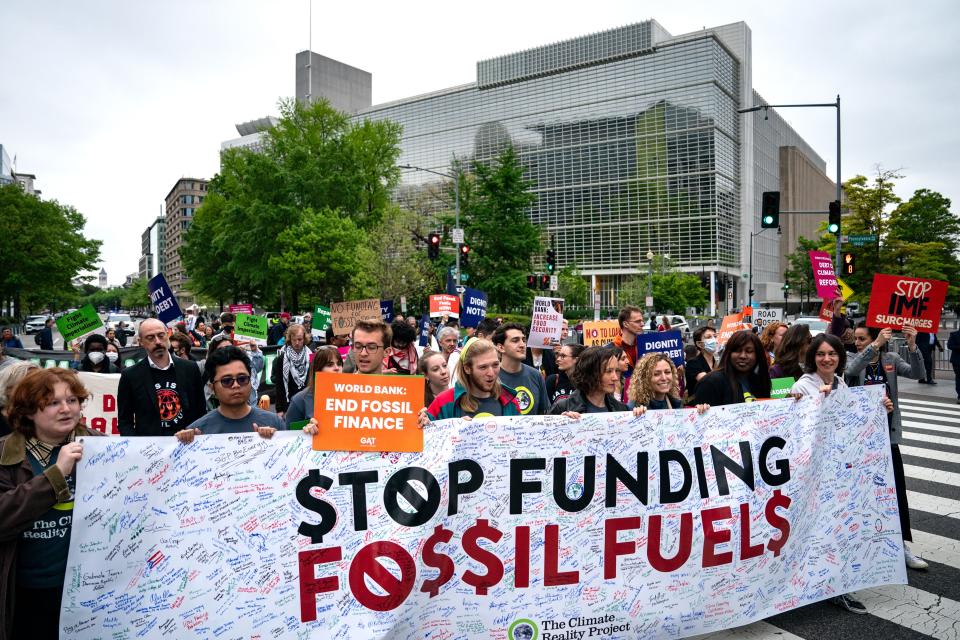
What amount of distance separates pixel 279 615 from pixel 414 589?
0.69 m

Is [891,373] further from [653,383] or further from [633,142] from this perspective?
[633,142]

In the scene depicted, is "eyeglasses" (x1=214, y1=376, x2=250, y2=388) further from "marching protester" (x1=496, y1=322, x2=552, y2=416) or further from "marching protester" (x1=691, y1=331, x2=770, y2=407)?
"marching protester" (x1=691, y1=331, x2=770, y2=407)

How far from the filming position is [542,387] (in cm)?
524

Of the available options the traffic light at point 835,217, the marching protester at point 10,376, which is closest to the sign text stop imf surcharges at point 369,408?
the marching protester at point 10,376

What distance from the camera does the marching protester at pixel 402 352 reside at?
7.17 meters

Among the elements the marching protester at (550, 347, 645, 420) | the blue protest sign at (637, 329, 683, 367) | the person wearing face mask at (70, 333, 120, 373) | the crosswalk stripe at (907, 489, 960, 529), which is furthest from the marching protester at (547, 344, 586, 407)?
the person wearing face mask at (70, 333, 120, 373)

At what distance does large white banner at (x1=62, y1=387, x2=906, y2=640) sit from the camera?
3146 millimetres

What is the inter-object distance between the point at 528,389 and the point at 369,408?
193 centimetres

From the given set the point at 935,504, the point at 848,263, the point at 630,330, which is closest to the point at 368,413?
the point at 630,330

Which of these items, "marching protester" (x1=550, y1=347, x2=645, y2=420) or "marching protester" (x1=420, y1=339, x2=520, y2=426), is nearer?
"marching protester" (x1=420, y1=339, x2=520, y2=426)

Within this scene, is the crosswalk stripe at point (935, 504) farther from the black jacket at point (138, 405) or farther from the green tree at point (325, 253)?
the green tree at point (325, 253)

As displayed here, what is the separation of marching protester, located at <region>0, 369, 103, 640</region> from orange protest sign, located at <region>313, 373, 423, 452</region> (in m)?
1.11

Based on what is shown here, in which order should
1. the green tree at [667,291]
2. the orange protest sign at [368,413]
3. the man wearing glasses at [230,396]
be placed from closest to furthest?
the orange protest sign at [368,413] < the man wearing glasses at [230,396] < the green tree at [667,291]

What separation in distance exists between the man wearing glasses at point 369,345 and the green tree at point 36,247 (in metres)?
46.0
